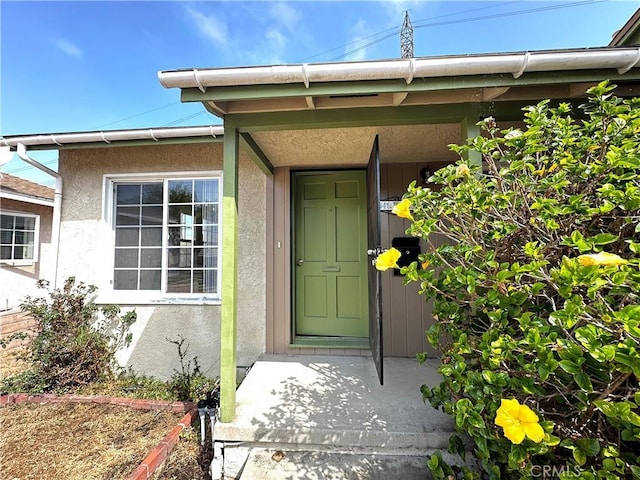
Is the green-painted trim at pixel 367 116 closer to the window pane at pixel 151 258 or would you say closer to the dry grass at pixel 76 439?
the window pane at pixel 151 258

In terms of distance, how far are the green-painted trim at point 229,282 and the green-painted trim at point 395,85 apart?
360 mm

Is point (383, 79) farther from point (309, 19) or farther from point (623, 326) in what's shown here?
point (309, 19)

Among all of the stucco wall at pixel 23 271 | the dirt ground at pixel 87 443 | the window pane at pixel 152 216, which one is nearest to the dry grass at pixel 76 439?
the dirt ground at pixel 87 443

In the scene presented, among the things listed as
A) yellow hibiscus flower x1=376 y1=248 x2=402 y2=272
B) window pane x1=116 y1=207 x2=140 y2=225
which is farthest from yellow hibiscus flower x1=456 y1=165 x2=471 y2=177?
window pane x1=116 y1=207 x2=140 y2=225

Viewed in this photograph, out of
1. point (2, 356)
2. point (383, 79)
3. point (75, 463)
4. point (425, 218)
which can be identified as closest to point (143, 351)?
point (75, 463)

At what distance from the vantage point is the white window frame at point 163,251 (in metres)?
3.96

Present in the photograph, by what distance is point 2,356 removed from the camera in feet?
15.2

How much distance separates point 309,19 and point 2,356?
8749 mm

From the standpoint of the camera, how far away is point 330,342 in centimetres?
387

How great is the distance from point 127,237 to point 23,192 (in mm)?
5129

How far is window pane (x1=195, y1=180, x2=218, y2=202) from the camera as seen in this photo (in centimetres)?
409

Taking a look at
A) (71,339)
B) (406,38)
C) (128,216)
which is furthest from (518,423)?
(406,38)

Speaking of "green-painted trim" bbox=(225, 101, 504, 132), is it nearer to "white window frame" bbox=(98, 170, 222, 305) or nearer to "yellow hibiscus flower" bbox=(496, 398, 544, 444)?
"white window frame" bbox=(98, 170, 222, 305)

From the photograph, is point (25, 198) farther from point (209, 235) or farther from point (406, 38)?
point (406, 38)
